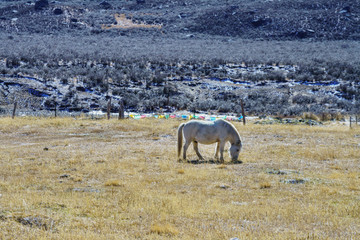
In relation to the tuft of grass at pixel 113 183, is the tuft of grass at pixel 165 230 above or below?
above

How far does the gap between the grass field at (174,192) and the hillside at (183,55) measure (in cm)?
2305

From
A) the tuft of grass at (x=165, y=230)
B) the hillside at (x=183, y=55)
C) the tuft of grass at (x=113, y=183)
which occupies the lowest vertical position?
the tuft of grass at (x=113, y=183)

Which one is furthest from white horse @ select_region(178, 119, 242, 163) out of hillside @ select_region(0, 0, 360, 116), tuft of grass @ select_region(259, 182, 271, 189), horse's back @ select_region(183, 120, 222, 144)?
hillside @ select_region(0, 0, 360, 116)

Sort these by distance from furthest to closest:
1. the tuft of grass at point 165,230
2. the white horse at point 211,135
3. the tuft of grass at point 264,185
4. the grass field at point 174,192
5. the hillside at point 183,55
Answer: the hillside at point 183,55
the white horse at point 211,135
the tuft of grass at point 264,185
the grass field at point 174,192
the tuft of grass at point 165,230

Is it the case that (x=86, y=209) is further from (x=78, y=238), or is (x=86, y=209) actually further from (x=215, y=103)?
(x=215, y=103)

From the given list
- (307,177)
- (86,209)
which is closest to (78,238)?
(86,209)

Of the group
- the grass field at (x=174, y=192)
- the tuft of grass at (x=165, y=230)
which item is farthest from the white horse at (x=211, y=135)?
the tuft of grass at (x=165, y=230)

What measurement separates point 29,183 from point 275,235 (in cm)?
748

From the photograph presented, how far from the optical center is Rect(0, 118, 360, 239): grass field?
751cm

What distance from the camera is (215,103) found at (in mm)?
43719

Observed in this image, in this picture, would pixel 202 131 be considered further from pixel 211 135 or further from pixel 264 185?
pixel 264 185

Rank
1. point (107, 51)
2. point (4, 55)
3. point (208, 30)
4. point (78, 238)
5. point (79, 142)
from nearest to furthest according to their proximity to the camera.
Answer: point (78, 238), point (79, 142), point (4, 55), point (107, 51), point (208, 30)

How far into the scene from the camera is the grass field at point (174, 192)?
296 inches

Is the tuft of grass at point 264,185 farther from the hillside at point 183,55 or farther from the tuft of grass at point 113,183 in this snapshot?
the hillside at point 183,55
